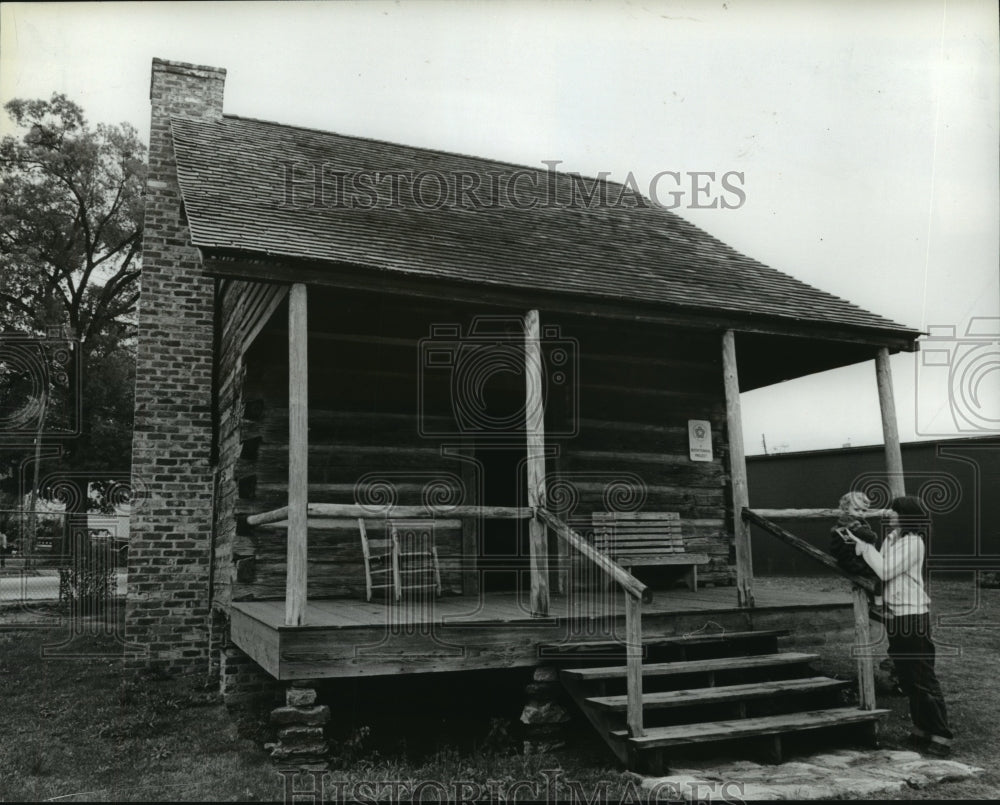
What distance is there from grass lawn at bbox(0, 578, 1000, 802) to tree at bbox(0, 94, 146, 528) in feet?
60.8

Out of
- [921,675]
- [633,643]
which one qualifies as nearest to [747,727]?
[633,643]

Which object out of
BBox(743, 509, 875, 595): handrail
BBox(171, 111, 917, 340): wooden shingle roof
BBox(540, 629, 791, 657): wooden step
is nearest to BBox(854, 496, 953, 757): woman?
BBox(743, 509, 875, 595): handrail

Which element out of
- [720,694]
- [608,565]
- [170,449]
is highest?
[170,449]

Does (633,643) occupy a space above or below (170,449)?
below

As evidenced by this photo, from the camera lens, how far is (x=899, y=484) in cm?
836

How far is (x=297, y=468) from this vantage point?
607 centimetres

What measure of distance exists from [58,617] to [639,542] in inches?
418

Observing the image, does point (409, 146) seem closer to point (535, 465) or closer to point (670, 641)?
point (535, 465)

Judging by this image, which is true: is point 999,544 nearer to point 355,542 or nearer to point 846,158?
point 846,158

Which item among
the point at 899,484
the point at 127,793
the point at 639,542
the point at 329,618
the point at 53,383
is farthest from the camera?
the point at 53,383

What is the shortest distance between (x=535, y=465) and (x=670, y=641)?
1693mm

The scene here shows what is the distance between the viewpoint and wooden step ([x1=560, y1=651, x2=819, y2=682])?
623 cm

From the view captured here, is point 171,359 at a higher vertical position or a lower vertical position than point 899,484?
higher

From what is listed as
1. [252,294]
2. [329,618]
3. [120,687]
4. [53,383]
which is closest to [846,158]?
[252,294]
